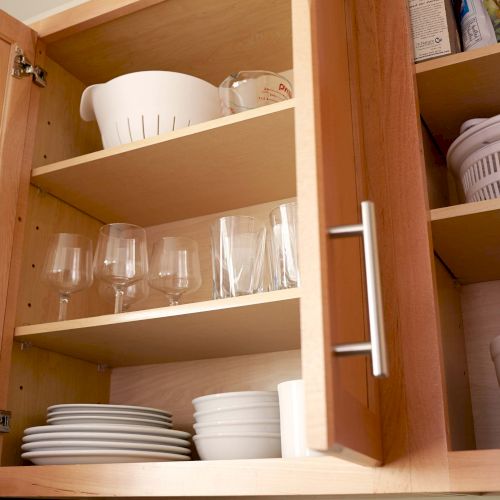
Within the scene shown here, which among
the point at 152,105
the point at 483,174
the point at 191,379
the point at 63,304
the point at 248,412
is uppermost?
the point at 152,105

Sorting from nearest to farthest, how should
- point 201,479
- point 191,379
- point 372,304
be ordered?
point 372,304
point 201,479
point 191,379

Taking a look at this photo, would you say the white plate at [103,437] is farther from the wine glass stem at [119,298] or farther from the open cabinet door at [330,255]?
the open cabinet door at [330,255]

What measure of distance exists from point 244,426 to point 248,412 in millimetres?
23

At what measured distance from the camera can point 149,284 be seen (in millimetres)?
1334

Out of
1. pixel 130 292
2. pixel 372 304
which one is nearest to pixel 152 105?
pixel 130 292

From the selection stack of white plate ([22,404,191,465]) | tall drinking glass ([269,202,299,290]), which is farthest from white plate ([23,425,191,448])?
tall drinking glass ([269,202,299,290])

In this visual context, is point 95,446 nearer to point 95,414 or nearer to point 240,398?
point 95,414

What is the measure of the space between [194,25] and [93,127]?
364 mm

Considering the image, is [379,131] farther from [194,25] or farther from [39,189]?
[39,189]

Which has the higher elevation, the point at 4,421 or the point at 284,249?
the point at 284,249

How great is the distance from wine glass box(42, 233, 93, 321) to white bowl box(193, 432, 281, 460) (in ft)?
1.37

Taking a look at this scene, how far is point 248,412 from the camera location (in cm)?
114

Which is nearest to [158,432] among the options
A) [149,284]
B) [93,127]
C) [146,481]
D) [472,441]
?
[146,481]

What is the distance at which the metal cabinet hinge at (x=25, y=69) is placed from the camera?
1424mm
